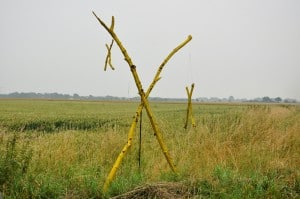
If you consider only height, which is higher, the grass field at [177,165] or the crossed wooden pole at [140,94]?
the crossed wooden pole at [140,94]

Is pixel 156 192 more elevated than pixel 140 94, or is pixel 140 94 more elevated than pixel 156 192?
pixel 140 94

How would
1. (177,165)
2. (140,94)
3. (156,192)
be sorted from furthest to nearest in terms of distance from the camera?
(177,165) → (140,94) → (156,192)

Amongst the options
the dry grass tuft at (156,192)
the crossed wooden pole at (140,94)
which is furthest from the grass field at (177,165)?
the crossed wooden pole at (140,94)

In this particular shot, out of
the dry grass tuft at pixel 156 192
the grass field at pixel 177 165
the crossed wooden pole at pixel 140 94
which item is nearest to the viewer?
the dry grass tuft at pixel 156 192

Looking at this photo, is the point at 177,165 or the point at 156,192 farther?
the point at 177,165

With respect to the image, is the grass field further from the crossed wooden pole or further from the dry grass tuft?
the crossed wooden pole

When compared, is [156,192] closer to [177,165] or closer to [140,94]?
[140,94]

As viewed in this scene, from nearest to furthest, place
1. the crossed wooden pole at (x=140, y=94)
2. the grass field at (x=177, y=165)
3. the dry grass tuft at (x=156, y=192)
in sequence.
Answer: the dry grass tuft at (x=156, y=192) → the crossed wooden pole at (x=140, y=94) → the grass field at (x=177, y=165)

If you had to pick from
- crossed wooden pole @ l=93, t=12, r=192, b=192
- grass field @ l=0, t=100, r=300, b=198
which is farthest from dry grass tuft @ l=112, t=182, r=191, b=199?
crossed wooden pole @ l=93, t=12, r=192, b=192

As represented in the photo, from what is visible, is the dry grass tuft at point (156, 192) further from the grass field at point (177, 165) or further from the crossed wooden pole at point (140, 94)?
the crossed wooden pole at point (140, 94)

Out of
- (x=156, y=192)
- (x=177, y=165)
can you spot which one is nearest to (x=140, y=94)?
(x=156, y=192)

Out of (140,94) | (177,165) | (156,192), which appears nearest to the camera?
(156,192)

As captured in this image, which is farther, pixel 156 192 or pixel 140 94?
pixel 140 94

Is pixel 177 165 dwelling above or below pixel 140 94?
below
